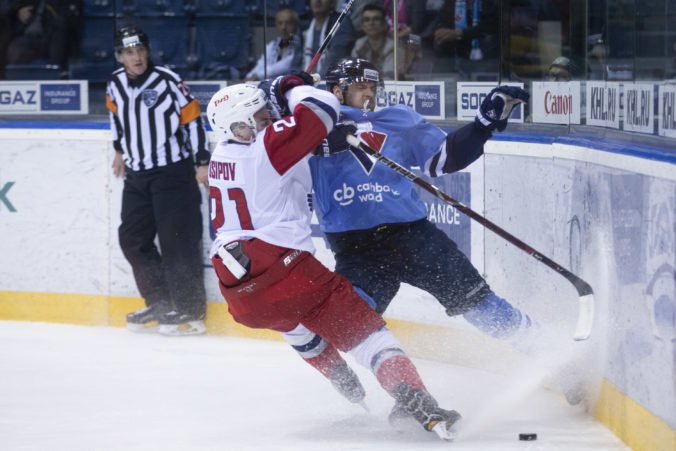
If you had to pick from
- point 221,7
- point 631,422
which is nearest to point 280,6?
point 221,7

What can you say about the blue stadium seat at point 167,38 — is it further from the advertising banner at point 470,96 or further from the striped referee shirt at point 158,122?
the advertising banner at point 470,96

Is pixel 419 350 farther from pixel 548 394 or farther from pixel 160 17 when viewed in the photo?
pixel 160 17

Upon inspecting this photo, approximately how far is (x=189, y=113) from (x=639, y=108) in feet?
8.04

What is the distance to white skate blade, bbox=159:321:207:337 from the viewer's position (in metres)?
5.60

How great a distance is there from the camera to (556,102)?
4664mm

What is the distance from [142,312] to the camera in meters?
5.69

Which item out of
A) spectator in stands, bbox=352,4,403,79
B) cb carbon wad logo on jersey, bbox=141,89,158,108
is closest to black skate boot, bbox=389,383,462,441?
spectator in stands, bbox=352,4,403,79

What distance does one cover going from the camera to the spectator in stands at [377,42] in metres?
5.36

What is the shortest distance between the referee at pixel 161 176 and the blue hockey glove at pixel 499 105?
2.08 meters

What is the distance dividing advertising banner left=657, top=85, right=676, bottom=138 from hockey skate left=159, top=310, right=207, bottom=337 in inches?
107

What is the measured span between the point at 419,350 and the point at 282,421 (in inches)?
42.4

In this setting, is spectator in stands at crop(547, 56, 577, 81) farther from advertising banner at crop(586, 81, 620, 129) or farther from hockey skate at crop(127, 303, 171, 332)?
hockey skate at crop(127, 303, 171, 332)

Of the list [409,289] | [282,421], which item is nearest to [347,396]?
[282,421]

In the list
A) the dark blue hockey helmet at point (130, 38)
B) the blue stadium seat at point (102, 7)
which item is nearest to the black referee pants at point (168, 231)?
the dark blue hockey helmet at point (130, 38)
